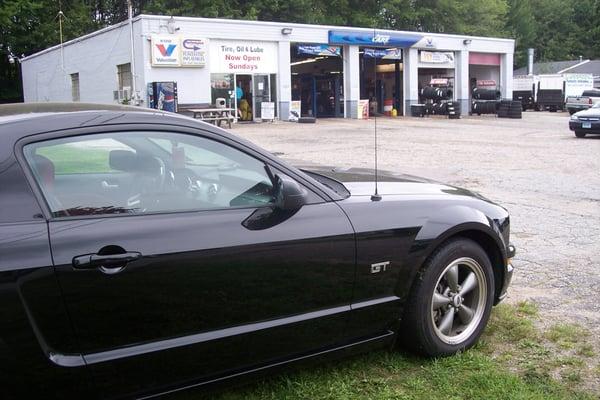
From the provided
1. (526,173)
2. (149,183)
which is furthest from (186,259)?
(526,173)

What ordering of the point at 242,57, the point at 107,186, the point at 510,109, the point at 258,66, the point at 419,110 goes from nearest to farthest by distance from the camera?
1. the point at 107,186
2. the point at 242,57
3. the point at 258,66
4. the point at 510,109
5. the point at 419,110

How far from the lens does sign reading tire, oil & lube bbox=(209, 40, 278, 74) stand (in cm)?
2822

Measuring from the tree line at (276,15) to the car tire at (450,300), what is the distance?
40.0 meters

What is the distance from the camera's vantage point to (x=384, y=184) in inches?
151

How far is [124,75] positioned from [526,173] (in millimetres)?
20583

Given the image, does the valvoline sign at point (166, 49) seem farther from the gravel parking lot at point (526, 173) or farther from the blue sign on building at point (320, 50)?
the blue sign on building at point (320, 50)

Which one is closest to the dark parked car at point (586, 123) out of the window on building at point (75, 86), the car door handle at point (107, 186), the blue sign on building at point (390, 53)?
the blue sign on building at point (390, 53)

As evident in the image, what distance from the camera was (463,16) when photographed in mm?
55719

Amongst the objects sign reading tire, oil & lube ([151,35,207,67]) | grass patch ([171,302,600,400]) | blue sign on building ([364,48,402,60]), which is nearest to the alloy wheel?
grass patch ([171,302,600,400])

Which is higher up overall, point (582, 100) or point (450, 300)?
point (582, 100)

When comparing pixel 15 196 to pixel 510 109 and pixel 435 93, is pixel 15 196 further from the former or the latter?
pixel 510 109

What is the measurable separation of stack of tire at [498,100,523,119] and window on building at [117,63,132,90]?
21601mm

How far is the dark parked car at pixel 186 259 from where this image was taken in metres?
2.45

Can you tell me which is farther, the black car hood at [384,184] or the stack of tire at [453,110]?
the stack of tire at [453,110]
